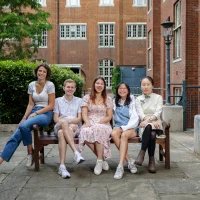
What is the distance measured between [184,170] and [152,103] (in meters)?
1.18

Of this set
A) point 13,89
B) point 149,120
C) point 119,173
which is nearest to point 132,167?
point 119,173

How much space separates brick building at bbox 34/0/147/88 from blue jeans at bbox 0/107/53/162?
36.3 m

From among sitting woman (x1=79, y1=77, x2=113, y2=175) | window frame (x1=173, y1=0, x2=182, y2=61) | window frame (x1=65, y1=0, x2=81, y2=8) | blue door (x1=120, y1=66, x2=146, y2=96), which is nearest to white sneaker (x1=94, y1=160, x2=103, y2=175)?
sitting woman (x1=79, y1=77, x2=113, y2=175)

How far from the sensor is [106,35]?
4397cm

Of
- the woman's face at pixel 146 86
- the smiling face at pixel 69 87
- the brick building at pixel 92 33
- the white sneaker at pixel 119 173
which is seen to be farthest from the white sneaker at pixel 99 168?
the brick building at pixel 92 33

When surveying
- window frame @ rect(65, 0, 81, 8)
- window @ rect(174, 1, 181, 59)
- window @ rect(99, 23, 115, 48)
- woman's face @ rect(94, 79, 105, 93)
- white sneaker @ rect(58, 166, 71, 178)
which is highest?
window frame @ rect(65, 0, 81, 8)

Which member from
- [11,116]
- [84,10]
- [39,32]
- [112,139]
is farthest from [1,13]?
[112,139]

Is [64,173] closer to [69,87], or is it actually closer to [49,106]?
[49,106]

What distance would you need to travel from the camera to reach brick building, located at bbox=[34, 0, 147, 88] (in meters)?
43.6

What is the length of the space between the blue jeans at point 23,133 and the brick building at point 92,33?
36329 mm

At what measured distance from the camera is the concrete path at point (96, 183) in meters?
5.61

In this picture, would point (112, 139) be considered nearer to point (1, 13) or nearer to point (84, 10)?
point (1, 13)

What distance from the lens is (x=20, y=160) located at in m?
8.05

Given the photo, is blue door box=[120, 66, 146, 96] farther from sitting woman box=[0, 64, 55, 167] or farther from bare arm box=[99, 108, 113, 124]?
bare arm box=[99, 108, 113, 124]
